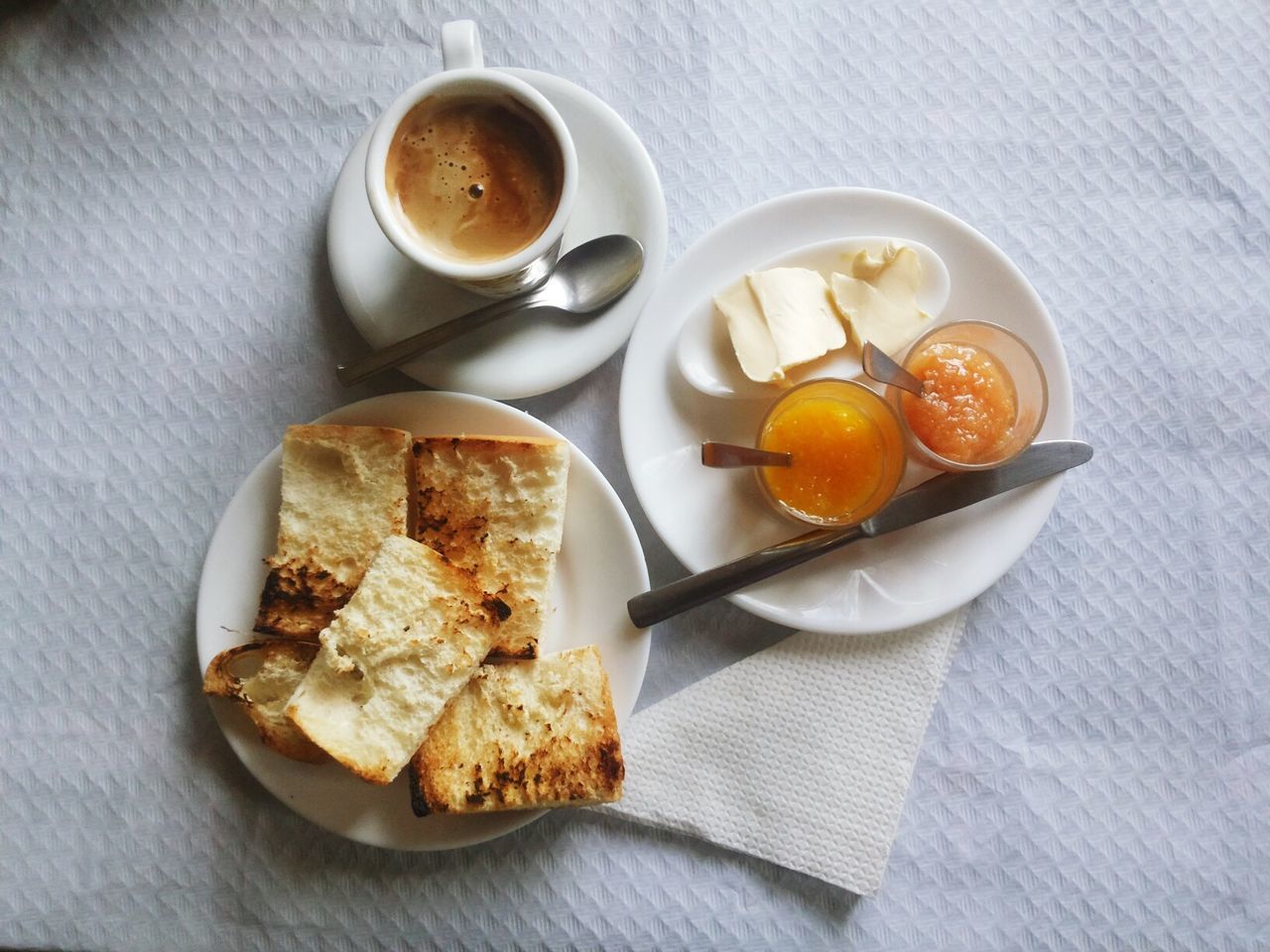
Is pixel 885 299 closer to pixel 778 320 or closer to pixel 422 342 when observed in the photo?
pixel 778 320

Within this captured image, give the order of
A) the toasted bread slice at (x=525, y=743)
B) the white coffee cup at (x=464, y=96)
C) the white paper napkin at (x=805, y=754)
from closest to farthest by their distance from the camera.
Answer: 1. the white coffee cup at (x=464, y=96)
2. the toasted bread slice at (x=525, y=743)
3. the white paper napkin at (x=805, y=754)

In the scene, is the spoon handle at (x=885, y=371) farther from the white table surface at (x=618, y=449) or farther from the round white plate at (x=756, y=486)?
the white table surface at (x=618, y=449)

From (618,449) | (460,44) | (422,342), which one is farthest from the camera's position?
(618,449)

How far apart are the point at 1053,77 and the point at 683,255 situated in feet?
2.07

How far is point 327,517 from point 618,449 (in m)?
0.39

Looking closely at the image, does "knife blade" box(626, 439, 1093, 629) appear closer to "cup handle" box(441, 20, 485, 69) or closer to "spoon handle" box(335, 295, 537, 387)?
"spoon handle" box(335, 295, 537, 387)

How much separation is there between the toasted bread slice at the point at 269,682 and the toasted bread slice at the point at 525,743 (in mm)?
158

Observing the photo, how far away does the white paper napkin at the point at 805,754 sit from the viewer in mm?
1222

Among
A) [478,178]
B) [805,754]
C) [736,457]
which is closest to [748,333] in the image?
[736,457]

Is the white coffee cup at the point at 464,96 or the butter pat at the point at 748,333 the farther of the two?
the butter pat at the point at 748,333

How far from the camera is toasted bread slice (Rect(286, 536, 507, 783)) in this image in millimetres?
1087

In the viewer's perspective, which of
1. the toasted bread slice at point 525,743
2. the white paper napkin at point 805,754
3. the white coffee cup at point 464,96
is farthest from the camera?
the white paper napkin at point 805,754

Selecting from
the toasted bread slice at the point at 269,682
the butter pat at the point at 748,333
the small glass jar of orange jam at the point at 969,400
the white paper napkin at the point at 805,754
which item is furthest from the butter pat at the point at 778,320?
the toasted bread slice at the point at 269,682

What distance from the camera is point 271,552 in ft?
3.83
